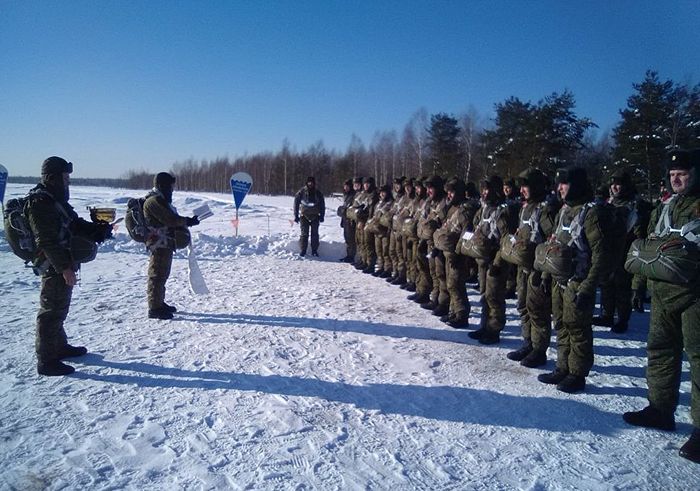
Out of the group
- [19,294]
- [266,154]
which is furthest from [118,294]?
[266,154]

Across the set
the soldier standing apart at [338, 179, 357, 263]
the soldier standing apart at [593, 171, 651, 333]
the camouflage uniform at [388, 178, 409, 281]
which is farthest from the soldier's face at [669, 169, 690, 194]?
the soldier standing apart at [338, 179, 357, 263]

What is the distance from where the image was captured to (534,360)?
16.7 ft

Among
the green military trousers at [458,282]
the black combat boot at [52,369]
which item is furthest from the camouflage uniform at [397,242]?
the black combat boot at [52,369]

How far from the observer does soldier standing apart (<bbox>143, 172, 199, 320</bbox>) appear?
21.1 feet

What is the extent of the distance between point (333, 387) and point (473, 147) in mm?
38070

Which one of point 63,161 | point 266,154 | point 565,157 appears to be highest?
point 266,154

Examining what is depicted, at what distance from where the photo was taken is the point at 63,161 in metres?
4.81

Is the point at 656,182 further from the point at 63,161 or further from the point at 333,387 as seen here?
the point at 63,161

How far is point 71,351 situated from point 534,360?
18.8 feet

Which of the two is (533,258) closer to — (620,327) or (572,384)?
(572,384)

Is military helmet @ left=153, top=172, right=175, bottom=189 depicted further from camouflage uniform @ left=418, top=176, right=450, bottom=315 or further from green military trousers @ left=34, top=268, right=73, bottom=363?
camouflage uniform @ left=418, top=176, right=450, bottom=315

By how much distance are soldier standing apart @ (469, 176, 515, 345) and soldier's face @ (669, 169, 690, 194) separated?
2143 mm

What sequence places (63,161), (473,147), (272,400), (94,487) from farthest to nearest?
(473,147), (63,161), (272,400), (94,487)

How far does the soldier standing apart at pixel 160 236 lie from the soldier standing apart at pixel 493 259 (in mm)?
4695
